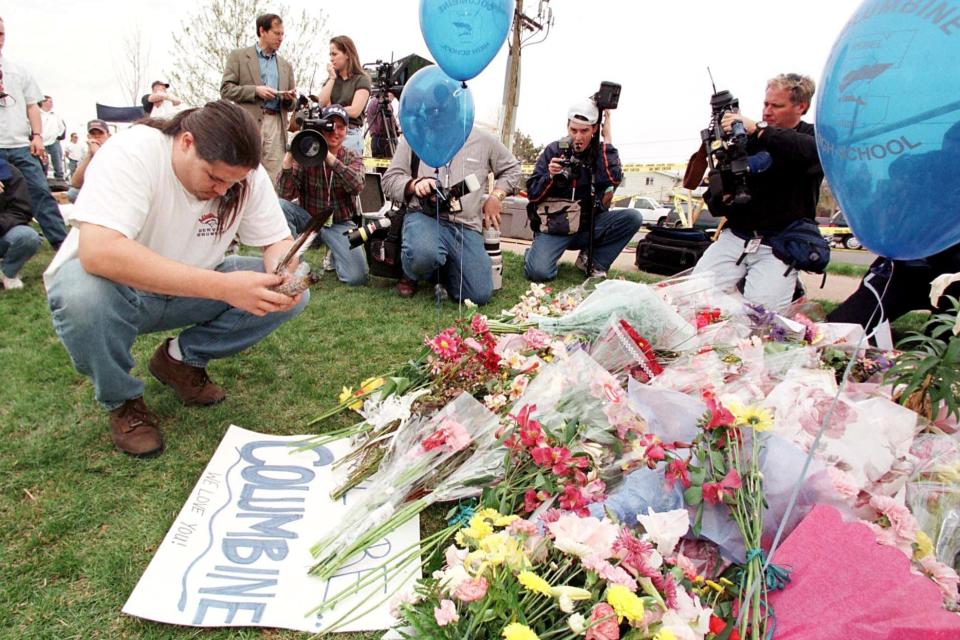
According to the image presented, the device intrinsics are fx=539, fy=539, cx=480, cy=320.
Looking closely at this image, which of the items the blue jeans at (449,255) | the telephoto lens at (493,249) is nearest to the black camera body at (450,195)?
the blue jeans at (449,255)

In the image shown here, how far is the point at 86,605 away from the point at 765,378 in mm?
1941

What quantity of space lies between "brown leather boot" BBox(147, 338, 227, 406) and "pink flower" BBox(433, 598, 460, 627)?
60.9 inches

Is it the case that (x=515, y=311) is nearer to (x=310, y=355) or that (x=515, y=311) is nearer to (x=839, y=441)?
(x=310, y=355)

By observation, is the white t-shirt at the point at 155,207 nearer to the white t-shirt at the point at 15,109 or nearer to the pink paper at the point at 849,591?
the pink paper at the point at 849,591

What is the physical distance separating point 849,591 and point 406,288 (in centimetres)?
314

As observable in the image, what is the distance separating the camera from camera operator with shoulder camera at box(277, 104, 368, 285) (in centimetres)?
390

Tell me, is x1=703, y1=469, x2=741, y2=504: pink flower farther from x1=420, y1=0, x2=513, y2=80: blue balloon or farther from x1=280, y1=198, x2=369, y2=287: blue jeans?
x1=280, y1=198, x2=369, y2=287: blue jeans

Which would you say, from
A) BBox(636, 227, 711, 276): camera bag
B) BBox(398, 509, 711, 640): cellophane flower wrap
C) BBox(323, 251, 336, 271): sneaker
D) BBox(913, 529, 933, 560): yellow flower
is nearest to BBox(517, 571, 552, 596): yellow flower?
BBox(398, 509, 711, 640): cellophane flower wrap

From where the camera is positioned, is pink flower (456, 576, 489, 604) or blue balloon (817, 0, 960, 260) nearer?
pink flower (456, 576, 489, 604)

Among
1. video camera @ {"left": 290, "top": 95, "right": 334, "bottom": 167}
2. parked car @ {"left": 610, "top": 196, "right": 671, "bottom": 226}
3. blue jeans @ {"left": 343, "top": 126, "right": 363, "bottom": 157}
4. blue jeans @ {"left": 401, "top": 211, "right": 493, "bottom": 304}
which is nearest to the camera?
video camera @ {"left": 290, "top": 95, "right": 334, "bottom": 167}

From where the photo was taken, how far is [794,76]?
128 inches

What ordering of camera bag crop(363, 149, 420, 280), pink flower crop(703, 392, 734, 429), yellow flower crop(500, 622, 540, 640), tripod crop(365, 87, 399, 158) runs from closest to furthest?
yellow flower crop(500, 622, 540, 640) < pink flower crop(703, 392, 734, 429) < camera bag crop(363, 149, 420, 280) < tripod crop(365, 87, 399, 158)

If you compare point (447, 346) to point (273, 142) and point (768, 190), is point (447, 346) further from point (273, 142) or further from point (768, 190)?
point (273, 142)

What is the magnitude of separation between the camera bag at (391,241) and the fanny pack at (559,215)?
3.91ft
